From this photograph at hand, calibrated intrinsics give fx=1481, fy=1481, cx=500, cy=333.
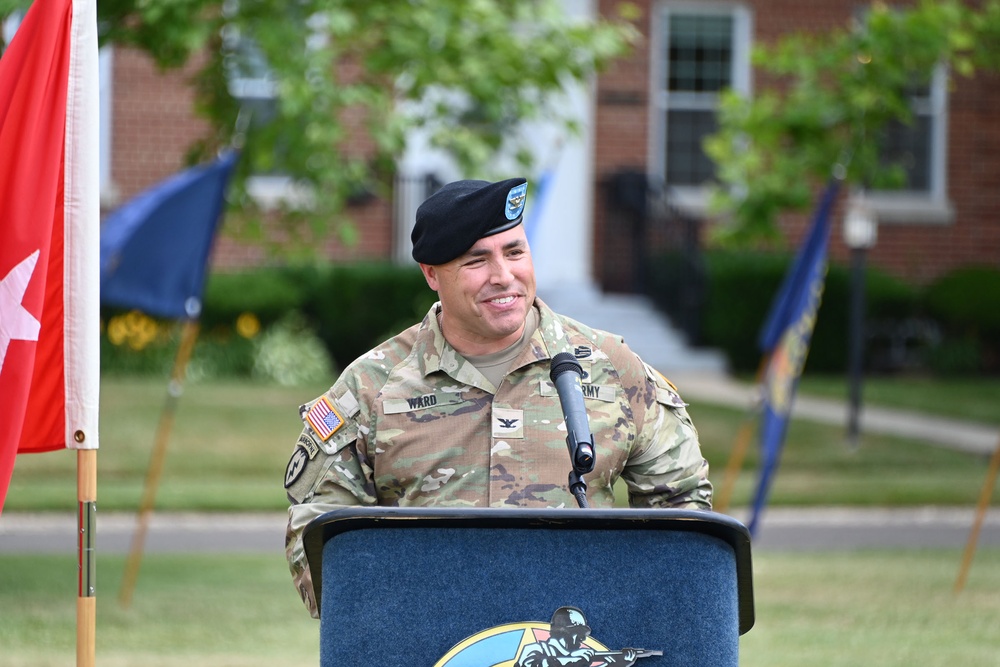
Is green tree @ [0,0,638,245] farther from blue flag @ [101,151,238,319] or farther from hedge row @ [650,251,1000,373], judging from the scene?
hedge row @ [650,251,1000,373]

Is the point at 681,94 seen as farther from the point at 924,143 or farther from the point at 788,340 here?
the point at 788,340

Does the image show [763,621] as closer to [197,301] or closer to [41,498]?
[197,301]

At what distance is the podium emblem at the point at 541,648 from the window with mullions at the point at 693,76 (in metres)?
17.6

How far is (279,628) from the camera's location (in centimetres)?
766

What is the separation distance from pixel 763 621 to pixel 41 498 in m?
6.16

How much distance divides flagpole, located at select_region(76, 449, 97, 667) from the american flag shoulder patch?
0.66 metres

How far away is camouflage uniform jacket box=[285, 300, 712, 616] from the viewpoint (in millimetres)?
3352

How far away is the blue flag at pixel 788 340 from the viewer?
9.40m

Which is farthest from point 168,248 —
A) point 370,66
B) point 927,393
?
point 927,393

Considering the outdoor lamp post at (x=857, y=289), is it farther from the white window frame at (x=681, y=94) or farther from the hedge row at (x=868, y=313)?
the white window frame at (x=681, y=94)

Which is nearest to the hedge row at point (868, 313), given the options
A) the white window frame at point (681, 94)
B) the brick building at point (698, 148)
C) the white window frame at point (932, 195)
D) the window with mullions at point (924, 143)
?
the brick building at point (698, 148)

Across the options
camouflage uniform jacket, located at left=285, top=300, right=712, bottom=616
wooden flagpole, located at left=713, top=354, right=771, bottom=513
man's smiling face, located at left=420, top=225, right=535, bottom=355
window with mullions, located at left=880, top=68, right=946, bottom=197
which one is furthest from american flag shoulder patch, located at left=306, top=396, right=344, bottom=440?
window with mullions, located at left=880, top=68, right=946, bottom=197

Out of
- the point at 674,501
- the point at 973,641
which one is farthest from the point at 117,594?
the point at 674,501

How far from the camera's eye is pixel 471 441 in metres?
3.38
